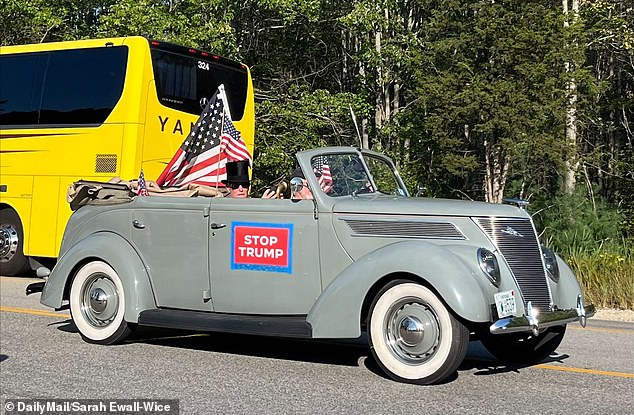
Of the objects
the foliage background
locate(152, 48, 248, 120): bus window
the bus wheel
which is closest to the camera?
locate(152, 48, 248, 120): bus window

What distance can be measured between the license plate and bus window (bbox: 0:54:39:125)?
1097 cm

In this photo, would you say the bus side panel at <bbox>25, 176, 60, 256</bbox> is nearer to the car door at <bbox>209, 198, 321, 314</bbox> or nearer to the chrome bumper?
the car door at <bbox>209, 198, 321, 314</bbox>

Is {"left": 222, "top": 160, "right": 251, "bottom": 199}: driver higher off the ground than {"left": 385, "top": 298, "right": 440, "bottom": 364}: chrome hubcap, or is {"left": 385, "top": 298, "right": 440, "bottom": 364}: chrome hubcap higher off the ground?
{"left": 222, "top": 160, "right": 251, "bottom": 199}: driver

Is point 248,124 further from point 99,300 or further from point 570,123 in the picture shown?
point 570,123

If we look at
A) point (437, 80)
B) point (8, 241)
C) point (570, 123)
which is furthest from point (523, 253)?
point (570, 123)

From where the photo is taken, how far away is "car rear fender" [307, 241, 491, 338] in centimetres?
665

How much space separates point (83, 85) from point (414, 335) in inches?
383

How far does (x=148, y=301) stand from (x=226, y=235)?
3.40 feet

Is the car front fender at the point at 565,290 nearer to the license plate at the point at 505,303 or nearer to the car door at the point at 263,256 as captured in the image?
the license plate at the point at 505,303

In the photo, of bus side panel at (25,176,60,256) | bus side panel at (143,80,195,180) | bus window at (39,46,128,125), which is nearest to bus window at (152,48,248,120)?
bus side panel at (143,80,195,180)

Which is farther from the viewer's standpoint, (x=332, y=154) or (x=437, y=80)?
(x=437, y=80)

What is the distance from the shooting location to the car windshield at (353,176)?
7.91m

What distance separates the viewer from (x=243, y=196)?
884 centimetres

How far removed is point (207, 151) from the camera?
31.9 ft
